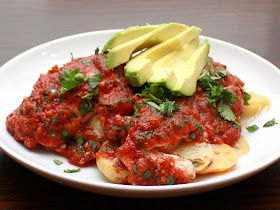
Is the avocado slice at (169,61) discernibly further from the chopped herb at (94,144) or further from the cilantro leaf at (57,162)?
the cilantro leaf at (57,162)

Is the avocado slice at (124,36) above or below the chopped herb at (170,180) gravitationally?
above

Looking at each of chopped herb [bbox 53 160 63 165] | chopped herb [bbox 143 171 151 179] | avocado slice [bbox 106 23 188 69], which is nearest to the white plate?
chopped herb [bbox 53 160 63 165]

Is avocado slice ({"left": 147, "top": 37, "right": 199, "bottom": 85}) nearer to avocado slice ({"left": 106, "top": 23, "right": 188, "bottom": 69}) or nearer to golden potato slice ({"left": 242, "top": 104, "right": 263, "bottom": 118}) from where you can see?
avocado slice ({"left": 106, "top": 23, "right": 188, "bottom": 69})

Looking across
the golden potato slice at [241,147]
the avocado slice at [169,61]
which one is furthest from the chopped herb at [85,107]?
the golden potato slice at [241,147]

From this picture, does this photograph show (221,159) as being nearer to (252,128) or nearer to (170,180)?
(170,180)
